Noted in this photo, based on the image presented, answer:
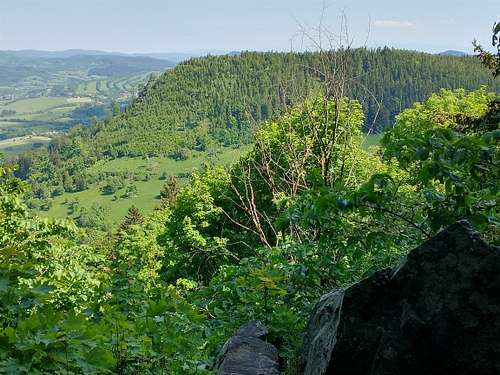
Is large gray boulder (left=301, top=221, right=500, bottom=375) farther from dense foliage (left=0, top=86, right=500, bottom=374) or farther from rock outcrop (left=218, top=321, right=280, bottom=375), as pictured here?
rock outcrop (left=218, top=321, right=280, bottom=375)

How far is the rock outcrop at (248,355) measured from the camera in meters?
5.73

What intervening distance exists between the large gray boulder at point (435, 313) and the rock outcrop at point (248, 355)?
162 centimetres

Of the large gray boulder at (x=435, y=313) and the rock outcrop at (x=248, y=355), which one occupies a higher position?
the large gray boulder at (x=435, y=313)

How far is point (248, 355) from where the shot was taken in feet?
19.6

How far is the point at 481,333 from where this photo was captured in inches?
155

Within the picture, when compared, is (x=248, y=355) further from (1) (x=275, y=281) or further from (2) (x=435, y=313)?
(2) (x=435, y=313)

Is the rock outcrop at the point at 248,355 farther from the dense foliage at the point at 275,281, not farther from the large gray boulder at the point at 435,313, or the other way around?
the large gray boulder at the point at 435,313

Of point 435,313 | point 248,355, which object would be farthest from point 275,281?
point 435,313

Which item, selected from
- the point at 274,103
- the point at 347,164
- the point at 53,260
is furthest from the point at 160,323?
the point at 347,164

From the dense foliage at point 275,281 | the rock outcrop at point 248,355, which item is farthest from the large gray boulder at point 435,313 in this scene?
the rock outcrop at point 248,355

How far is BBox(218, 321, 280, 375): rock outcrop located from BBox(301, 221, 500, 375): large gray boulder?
162 cm

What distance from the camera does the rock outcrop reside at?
5.73m

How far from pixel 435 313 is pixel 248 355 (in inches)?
107

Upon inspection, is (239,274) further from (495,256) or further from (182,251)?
(182,251)
